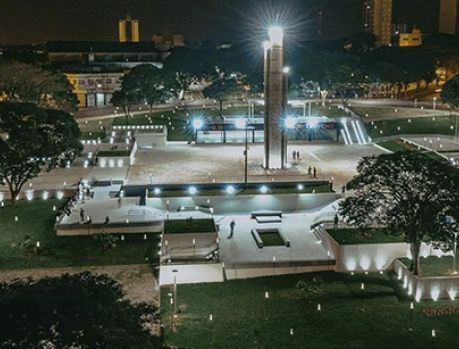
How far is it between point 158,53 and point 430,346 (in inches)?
3084

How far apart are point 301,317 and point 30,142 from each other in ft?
52.3

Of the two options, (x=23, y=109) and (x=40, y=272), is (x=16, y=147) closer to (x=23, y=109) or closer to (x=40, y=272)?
(x=23, y=109)

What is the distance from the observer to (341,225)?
88.0 feet

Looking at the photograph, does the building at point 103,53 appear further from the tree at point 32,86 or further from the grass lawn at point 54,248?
the grass lawn at point 54,248

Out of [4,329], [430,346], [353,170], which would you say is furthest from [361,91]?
[4,329]

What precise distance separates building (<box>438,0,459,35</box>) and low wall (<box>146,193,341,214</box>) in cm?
9606

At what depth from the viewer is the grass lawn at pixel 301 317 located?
18281mm

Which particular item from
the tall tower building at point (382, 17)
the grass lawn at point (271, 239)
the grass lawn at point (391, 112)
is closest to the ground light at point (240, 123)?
the grass lawn at point (391, 112)

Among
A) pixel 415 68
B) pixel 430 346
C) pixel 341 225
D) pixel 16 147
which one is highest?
pixel 415 68

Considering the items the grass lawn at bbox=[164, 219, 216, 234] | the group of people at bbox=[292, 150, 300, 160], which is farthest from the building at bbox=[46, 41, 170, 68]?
the grass lawn at bbox=[164, 219, 216, 234]

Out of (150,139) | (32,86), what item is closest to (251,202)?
(150,139)

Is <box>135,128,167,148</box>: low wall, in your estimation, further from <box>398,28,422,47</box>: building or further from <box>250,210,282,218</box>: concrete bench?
<box>398,28,422,47</box>: building

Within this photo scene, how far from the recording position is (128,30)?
11681 centimetres

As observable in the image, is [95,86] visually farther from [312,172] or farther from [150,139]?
[312,172]
